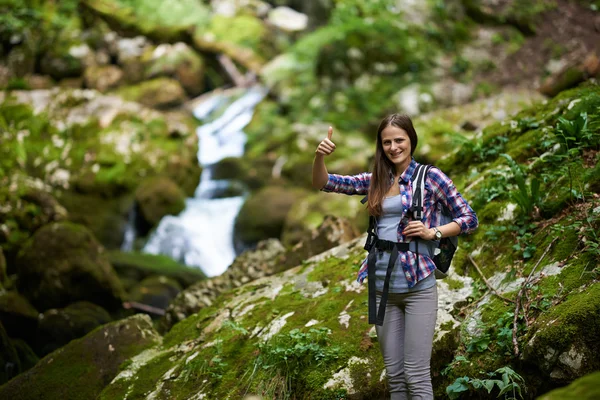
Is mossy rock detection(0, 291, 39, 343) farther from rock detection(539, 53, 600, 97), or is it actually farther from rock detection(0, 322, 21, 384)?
rock detection(539, 53, 600, 97)

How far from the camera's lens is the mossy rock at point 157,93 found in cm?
1745

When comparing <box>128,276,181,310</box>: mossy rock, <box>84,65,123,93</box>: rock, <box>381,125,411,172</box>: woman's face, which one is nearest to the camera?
<box>381,125,411,172</box>: woman's face

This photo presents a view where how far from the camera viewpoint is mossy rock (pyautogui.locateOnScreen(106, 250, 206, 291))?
9.64m

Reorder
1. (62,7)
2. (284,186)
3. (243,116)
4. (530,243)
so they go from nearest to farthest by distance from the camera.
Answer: (530,243) → (284,186) → (243,116) → (62,7)

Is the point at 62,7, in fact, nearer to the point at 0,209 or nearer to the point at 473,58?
the point at 0,209

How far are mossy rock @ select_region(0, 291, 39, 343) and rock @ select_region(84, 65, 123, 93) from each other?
1223 centimetres

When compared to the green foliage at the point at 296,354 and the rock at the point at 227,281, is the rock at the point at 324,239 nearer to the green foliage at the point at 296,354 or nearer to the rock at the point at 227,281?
the rock at the point at 227,281

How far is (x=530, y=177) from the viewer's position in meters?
4.34

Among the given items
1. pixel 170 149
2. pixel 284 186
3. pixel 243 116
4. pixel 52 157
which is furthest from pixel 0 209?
pixel 243 116

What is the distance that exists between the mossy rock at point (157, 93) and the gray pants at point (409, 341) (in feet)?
53.1

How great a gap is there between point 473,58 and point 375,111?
142 inches

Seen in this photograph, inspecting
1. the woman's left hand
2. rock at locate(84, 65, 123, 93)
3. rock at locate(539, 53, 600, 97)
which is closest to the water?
rock at locate(84, 65, 123, 93)

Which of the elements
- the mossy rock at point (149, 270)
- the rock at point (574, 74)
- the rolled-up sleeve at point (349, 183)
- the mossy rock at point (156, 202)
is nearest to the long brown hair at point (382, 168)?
the rolled-up sleeve at point (349, 183)

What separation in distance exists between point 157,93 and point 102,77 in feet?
8.02
